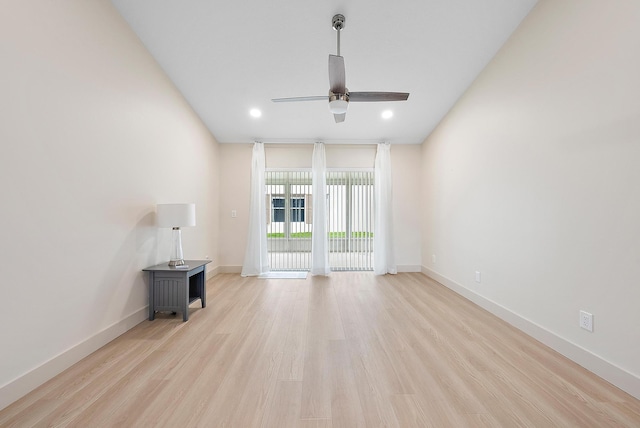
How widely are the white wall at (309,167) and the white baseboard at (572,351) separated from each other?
1954 mm

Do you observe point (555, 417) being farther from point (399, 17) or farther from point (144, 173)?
point (144, 173)

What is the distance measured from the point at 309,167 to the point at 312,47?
240 cm

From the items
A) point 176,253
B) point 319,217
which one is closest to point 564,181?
point 319,217

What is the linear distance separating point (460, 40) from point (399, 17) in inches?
30.2

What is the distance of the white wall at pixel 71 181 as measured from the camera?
5.38ft

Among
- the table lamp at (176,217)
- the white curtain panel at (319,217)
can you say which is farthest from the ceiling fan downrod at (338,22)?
the white curtain panel at (319,217)

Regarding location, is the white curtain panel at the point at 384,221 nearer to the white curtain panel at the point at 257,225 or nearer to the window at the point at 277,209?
the window at the point at 277,209

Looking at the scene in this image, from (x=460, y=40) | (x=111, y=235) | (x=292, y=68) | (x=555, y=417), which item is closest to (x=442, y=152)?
(x=460, y=40)

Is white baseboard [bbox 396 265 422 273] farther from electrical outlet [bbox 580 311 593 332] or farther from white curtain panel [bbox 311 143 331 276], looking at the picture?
electrical outlet [bbox 580 311 593 332]

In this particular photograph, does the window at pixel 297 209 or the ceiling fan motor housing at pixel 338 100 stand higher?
the ceiling fan motor housing at pixel 338 100

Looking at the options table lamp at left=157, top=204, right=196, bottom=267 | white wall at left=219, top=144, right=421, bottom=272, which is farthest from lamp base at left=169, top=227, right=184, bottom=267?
white wall at left=219, top=144, right=421, bottom=272

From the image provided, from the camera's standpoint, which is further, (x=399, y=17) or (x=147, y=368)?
(x=399, y=17)

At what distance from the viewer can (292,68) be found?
11.0ft

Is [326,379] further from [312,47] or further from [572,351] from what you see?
[312,47]
